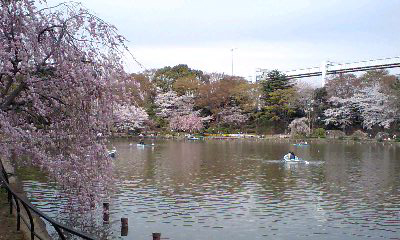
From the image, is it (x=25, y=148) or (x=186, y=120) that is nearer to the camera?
(x=25, y=148)

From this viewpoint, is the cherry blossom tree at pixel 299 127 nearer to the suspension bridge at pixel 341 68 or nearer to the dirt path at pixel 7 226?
the suspension bridge at pixel 341 68

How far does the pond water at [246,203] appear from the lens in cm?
1198

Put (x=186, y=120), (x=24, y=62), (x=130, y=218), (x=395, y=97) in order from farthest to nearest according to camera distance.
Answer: (x=186, y=120) < (x=395, y=97) < (x=130, y=218) < (x=24, y=62)

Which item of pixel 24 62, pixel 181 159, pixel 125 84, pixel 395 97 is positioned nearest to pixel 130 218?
pixel 125 84

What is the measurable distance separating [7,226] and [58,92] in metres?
2.63

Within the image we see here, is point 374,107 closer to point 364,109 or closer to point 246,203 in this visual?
point 364,109

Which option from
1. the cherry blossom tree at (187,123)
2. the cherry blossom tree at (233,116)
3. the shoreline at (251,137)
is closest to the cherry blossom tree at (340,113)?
the shoreline at (251,137)

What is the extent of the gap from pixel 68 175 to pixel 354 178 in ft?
54.7

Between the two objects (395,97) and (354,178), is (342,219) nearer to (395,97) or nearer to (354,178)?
(354,178)

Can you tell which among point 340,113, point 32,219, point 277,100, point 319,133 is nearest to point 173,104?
point 277,100

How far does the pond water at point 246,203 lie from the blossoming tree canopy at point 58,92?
1.99 metres

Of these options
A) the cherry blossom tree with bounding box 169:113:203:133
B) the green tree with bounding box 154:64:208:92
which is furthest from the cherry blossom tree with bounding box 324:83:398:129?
the green tree with bounding box 154:64:208:92

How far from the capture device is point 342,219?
43.7ft

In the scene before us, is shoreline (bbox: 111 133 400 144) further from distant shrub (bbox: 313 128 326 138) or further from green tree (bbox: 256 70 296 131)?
green tree (bbox: 256 70 296 131)
